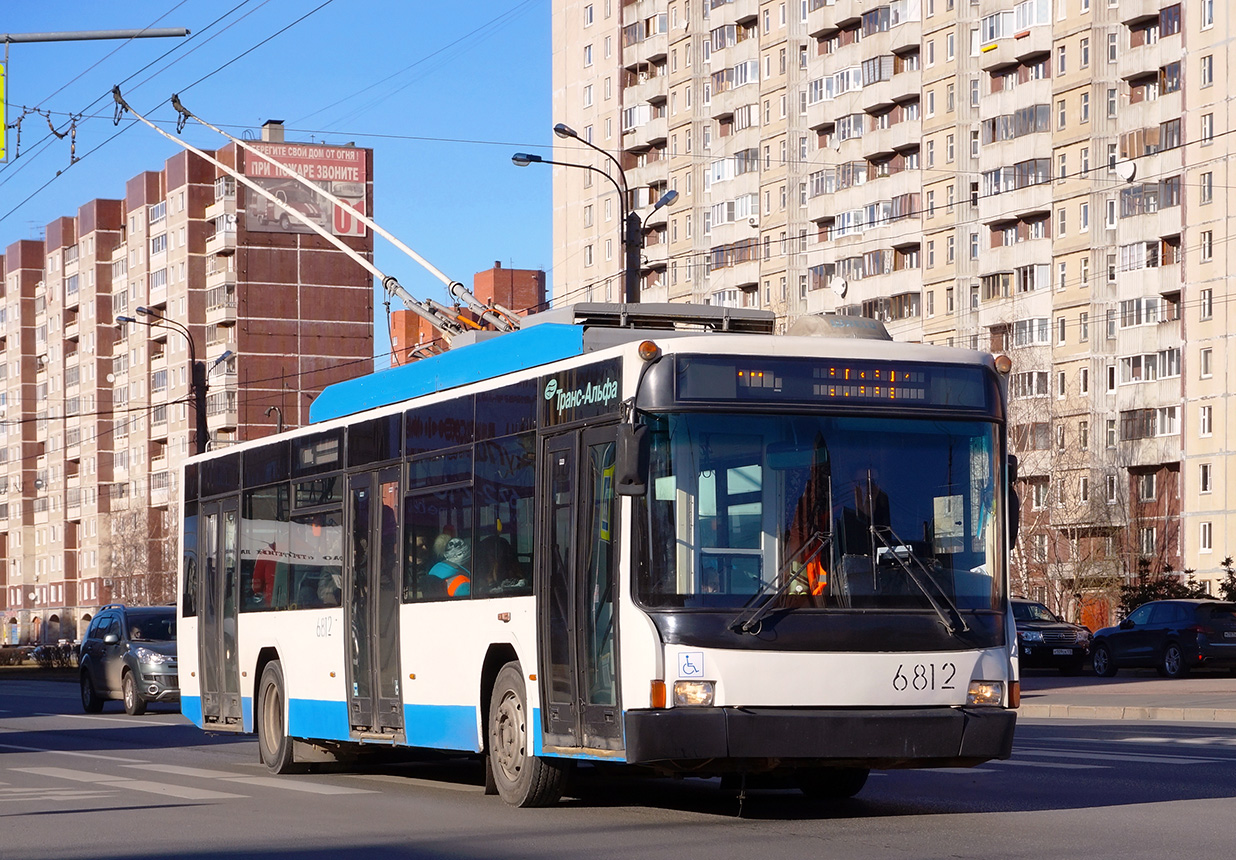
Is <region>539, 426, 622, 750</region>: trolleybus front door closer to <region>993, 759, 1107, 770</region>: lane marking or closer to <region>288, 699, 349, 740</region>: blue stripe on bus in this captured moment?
<region>288, 699, 349, 740</region>: blue stripe on bus

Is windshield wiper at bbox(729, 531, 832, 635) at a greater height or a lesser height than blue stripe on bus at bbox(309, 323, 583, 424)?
lesser

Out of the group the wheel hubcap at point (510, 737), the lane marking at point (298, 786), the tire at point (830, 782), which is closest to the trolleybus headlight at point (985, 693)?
the tire at point (830, 782)

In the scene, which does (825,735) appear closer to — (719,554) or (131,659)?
(719,554)

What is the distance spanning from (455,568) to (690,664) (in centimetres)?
314

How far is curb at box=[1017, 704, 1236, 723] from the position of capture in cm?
2503

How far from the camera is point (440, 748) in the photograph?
14203 millimetres

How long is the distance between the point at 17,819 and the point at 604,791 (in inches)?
157

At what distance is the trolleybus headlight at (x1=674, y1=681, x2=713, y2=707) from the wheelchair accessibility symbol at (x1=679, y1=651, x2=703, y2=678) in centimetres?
5

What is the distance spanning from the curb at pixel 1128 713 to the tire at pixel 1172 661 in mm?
11066

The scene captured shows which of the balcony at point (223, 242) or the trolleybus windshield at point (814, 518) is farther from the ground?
the balcony at point (223, 242)

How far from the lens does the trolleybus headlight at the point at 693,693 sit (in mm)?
11422

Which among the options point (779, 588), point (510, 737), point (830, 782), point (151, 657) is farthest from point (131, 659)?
point (779, 588)

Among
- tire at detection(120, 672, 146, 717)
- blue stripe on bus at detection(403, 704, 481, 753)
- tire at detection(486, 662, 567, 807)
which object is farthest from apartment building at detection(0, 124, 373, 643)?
tire at detection(486, 662, 567, 807)

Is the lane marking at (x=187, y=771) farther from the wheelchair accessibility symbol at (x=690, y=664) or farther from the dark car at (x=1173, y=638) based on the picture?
the dark car at (x=1173, y=638)
